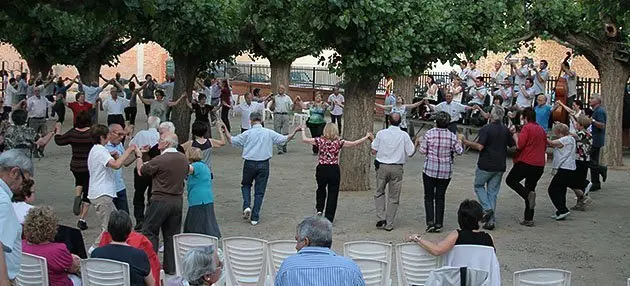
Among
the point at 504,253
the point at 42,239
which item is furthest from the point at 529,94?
the point at 42,239

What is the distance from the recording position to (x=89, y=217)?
12992mm

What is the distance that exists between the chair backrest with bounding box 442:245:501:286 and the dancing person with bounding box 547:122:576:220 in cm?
649

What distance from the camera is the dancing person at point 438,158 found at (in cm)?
1215

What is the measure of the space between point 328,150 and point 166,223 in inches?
125

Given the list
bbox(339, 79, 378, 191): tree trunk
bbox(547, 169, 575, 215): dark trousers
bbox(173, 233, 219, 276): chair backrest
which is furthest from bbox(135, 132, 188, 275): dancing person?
bbox(339, 79, 378, 191): tree trunk

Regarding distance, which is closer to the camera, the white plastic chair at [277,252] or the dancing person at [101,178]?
the white plastic chair at [277,252]

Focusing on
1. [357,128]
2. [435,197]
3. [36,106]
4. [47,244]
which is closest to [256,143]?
[435,197]

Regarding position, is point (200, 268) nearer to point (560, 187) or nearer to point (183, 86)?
point (560, 187)

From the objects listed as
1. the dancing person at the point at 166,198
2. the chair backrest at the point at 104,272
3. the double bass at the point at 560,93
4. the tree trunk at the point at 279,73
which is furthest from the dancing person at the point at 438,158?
the tree trunk at the point at 279,73

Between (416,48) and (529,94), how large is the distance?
8.02 metres

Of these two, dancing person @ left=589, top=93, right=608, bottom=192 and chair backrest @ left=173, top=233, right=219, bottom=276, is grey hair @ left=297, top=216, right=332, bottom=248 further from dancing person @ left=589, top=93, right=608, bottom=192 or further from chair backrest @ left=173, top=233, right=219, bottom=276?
dancing person @ left=589, top=93, right=608, bottom=192

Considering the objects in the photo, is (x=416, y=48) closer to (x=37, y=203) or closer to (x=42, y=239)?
(x=37, y=203)

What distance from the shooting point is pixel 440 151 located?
12.2 meters

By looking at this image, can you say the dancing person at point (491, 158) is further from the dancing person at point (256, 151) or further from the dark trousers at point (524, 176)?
the dancing person at point (256, 151)
